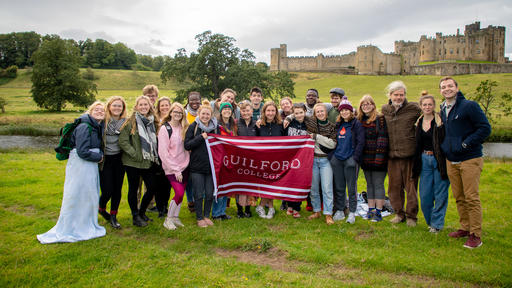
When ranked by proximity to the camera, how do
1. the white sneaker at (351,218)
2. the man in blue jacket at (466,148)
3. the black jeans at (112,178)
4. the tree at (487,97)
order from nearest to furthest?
the man in blue jacket at (466,148) → the black jeans at (112,178) → the white sneaker at (351,218) → the tree at (487,97)

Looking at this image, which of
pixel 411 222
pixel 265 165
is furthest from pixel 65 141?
pixel 411 222

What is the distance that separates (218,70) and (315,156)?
69.4 ft

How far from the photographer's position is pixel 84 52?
112 meters

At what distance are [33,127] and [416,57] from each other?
101 metres

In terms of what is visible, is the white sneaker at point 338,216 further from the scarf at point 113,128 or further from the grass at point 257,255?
the scarf at point 113,128

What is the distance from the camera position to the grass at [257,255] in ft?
15.1

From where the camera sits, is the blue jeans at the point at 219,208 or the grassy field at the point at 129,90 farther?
the grassy field at the point at 129,90

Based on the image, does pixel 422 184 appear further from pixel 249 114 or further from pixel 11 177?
pixel 11 177

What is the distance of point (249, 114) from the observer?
718 centimetres

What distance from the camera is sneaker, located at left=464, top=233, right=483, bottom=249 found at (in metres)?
5.55

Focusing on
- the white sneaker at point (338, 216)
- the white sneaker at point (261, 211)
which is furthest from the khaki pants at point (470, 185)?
the white sneaker at point (261, 211)

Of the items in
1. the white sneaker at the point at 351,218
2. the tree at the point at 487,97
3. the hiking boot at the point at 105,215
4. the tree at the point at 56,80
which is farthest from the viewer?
the tree at the point at 56,80

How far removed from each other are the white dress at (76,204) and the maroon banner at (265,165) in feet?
8.28

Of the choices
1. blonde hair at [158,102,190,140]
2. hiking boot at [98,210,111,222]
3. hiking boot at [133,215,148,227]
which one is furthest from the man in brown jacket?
hiking boot at [98,210,111,222]
